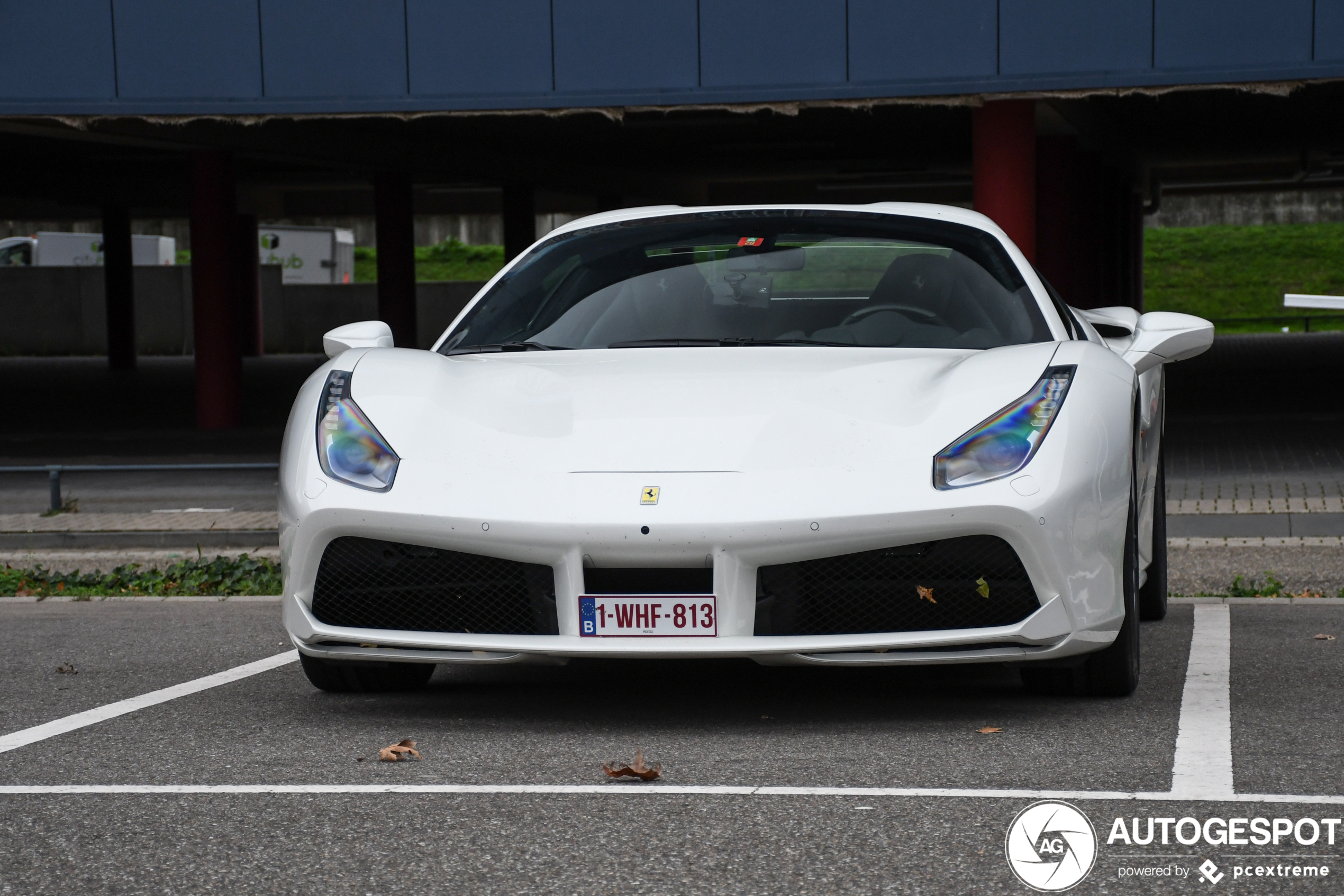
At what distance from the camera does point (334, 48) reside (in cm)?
1450

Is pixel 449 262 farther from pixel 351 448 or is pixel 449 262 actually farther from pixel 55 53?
pixel 351 448

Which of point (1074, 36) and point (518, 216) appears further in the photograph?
point (518, 216)

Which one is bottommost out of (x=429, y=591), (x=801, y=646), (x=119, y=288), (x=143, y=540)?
(x=143, y=540)

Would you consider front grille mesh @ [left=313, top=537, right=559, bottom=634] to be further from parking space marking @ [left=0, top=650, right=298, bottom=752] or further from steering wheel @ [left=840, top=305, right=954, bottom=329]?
steering wheel @ [left=840, top=305, right=954, bottom=329]

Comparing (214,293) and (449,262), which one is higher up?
(449,262)

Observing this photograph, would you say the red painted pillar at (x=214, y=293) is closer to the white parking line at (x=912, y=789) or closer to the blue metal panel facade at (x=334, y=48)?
the blue metal panel facade at (x=334, y=48)

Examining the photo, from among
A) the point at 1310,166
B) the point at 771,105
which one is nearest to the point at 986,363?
the point at 771,105

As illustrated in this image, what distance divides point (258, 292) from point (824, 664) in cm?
3853

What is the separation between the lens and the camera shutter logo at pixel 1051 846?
2.94 m

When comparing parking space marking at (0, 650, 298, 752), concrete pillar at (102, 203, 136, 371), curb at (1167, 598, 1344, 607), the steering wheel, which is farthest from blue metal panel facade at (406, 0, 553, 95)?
concrete pillar at (102, 203, 136, 371)

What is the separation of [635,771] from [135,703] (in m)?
1.80

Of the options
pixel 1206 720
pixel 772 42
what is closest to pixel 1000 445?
pixel 1206 720

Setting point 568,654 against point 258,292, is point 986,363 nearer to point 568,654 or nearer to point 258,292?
point 568,654

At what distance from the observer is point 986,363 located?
175 inches
